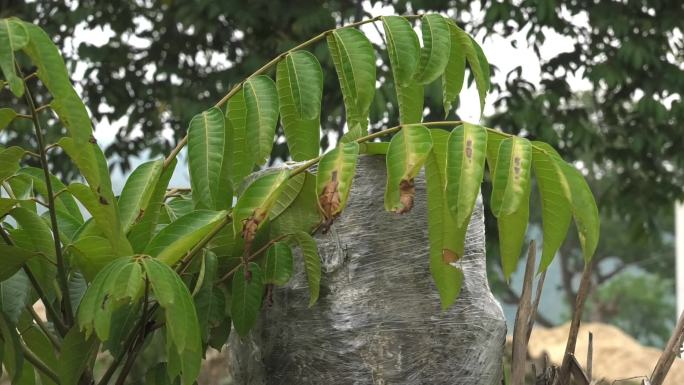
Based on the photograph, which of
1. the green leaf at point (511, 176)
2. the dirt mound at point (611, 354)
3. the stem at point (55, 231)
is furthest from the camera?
the dirt mound at point (611, 354)

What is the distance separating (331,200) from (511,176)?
0.25 m

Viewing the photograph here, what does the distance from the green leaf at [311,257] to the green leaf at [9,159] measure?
44cm

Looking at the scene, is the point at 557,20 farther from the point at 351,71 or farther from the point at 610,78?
the point at 351,71

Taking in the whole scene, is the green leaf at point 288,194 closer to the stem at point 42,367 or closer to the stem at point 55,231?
the stem at point 55,231

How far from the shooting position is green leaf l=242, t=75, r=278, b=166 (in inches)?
71.5

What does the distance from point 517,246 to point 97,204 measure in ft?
2.04

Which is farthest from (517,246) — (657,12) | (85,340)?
(657,12)

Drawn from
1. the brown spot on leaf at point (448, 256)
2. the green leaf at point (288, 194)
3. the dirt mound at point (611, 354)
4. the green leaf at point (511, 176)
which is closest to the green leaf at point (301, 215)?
the green leaf at point (288, 194)

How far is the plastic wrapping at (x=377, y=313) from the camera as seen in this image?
80.3 inches

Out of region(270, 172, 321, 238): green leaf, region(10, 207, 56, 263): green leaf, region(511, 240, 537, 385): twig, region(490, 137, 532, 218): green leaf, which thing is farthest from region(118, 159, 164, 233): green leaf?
region(511, 240, 537, 385): twig

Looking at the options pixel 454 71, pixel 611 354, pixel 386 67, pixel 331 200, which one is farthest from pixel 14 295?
pixel 611 354

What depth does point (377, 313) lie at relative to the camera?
6.69 ft

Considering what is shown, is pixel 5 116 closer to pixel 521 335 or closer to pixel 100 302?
pixel 100 302

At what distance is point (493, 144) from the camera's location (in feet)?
5.67
